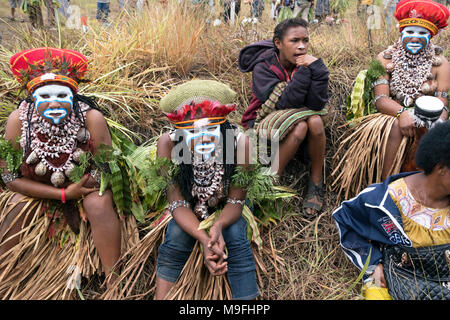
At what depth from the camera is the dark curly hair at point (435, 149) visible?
2.15 metres

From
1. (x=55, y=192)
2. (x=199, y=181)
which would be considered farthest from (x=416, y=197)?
(x=55, y=192)

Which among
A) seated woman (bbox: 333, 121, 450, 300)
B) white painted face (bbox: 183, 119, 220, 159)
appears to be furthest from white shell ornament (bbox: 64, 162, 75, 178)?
seated woman (bbox: 333, 121, 450, 300)

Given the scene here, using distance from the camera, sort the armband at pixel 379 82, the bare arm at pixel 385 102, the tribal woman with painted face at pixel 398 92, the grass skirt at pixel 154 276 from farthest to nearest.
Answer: the armband at pixel 379 82
the bare arm at pixel 385 102
the tribal woman with painted face at pixel 398 92
the grass skirt at pixel 154 276

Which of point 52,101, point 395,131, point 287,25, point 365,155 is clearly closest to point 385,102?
point 395,131

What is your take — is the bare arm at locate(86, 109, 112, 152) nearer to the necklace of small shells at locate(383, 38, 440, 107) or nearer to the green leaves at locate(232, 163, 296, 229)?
the green leaves at locate(232, 163, 296, 229)

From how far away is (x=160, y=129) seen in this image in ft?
12.5

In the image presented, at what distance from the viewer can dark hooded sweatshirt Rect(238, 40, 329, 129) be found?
3.02 meters

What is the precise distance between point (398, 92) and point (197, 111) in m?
1.69

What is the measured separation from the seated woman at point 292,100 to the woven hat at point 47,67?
124cm

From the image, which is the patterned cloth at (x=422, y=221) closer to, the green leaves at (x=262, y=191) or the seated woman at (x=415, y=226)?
the seated woman at (x=415, y=226)

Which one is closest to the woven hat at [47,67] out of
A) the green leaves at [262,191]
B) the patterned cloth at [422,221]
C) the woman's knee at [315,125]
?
the green leaves at [262,191]

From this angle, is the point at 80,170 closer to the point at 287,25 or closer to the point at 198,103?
the point at 198,103

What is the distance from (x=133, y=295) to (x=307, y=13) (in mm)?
4428

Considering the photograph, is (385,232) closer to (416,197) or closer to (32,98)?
(416,197)
